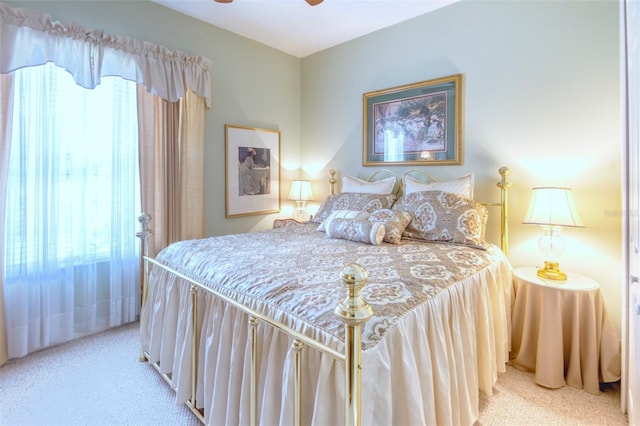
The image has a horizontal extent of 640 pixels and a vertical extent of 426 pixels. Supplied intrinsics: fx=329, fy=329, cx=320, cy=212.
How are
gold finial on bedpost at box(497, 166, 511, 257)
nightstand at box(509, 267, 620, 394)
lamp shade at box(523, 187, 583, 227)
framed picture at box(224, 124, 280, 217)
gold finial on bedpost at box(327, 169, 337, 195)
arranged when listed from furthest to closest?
gold finial on bedpost at box(327, 169, 337, 195) < framed picture at box(224, 124, 280, 217) < gold finial on bedpost at box(497, 166, 511, 257) < lamp shade at box(523, 187, 583, 227) < nightstand at box(509, 267, 620, 394)

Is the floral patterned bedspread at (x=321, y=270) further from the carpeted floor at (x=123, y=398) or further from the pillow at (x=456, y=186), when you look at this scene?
the carpeted floor at (x=123, y=398)

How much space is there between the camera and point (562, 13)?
7.64 feet

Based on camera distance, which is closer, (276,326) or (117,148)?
(276,326)

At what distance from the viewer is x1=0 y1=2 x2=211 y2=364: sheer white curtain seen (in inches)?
87.6

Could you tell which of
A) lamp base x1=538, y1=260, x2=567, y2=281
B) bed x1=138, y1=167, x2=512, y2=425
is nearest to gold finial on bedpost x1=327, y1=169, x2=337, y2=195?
bed x1=138, y1=167, x2=512, y2=425

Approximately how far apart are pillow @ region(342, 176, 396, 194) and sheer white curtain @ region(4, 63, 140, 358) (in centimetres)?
192

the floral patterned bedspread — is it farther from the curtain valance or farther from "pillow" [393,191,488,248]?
the curtain valance

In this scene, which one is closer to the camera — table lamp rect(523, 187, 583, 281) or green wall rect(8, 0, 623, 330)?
table lamp rect(523, 187, 583, 281)

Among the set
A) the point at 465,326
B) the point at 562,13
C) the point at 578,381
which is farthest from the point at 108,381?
the point at 562,13

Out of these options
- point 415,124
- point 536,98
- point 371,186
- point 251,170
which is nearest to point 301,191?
point 251,170

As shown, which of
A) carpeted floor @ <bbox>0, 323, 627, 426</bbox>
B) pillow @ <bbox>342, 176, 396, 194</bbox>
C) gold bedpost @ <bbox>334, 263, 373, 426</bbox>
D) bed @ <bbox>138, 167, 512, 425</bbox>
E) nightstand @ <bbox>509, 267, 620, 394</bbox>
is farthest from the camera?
pillow @ <bbox>342, 176, 396, 194</bbox>

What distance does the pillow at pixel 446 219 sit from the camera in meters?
2.28

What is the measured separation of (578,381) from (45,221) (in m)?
3.69

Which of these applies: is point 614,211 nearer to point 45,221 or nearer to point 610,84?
point 610,84
